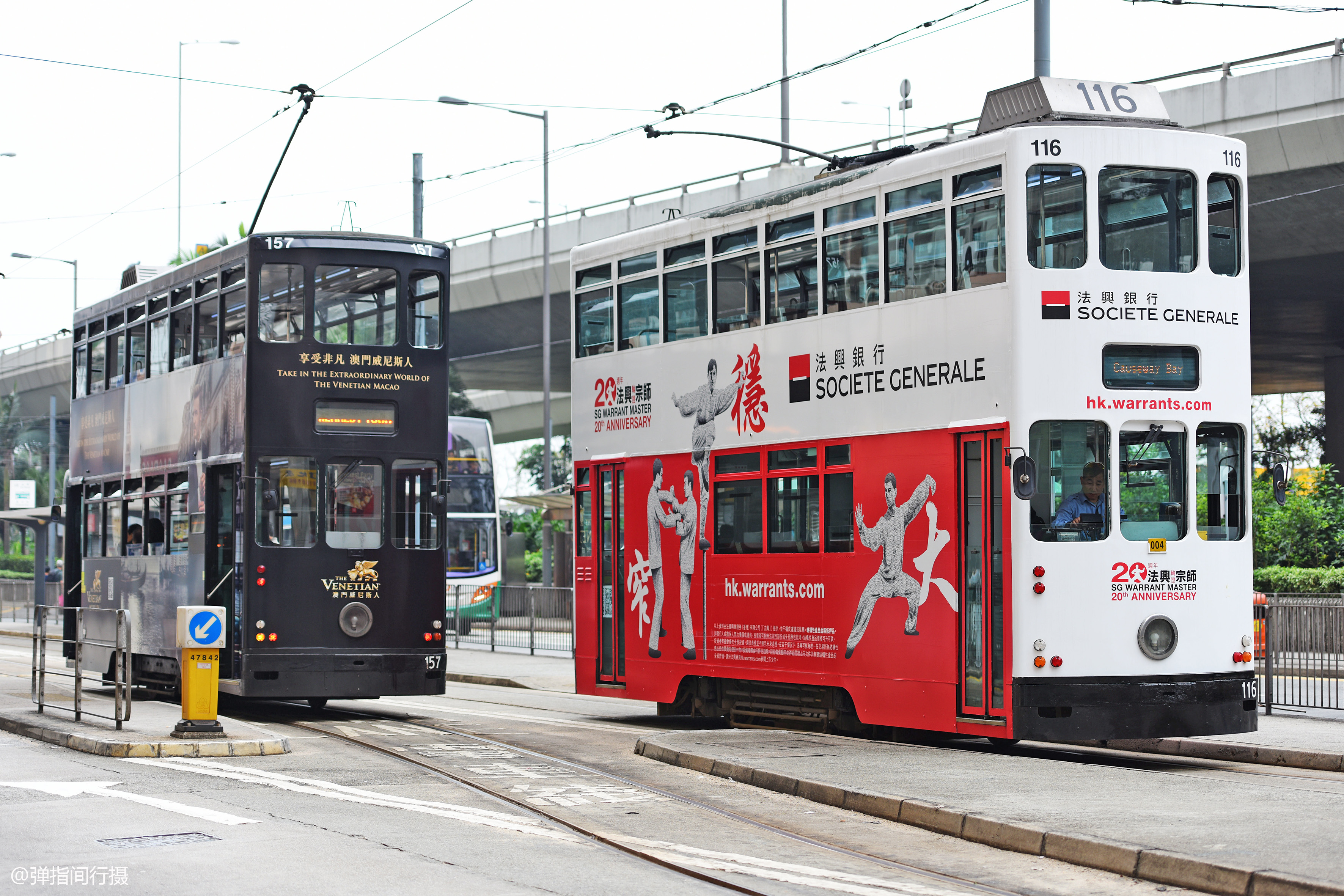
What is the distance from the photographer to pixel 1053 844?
8.54 meters

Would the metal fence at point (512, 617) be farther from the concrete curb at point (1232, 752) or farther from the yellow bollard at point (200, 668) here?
the concrete curb at point (1232, 752)

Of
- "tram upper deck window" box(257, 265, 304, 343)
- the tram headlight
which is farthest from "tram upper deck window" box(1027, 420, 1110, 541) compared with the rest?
"tram upper deck window" box(257, 265, 304, 343)

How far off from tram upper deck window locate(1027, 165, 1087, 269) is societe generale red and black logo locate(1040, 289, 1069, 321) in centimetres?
19

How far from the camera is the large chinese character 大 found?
1487 cm

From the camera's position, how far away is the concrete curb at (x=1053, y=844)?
7.31 meters

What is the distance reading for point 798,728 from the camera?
14.9m

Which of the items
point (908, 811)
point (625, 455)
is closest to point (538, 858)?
point (908, 811)

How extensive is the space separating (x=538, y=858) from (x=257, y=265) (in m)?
Answer: 9.51

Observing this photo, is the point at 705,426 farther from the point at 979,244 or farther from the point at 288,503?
the point at 288,503

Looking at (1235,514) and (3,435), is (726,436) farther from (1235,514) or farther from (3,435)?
(3,435)

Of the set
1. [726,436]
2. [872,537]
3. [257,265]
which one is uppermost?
[257,265]

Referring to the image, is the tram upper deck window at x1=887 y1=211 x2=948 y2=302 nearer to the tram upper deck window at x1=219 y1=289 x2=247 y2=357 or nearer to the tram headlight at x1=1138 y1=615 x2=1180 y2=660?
the tram headlight at x1=1138 y1=615 x2=1180 y2=660

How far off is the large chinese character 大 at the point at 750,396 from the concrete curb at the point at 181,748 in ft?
16.1

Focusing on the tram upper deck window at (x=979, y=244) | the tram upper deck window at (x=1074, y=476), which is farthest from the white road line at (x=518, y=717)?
the tram upper deck window at (x=979, y=244)
